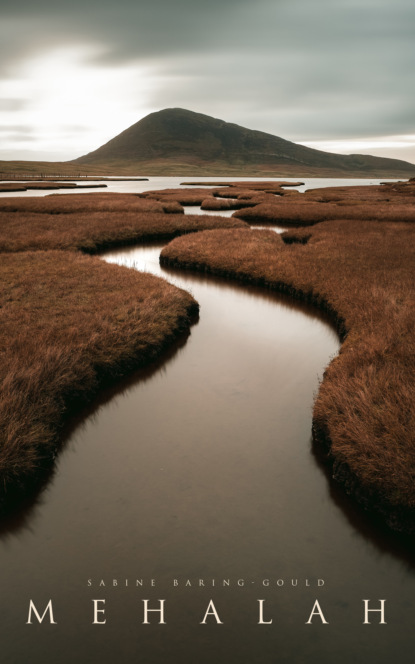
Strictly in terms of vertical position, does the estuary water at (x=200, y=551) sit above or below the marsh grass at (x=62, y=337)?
below

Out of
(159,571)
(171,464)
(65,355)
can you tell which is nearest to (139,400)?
(65,355)

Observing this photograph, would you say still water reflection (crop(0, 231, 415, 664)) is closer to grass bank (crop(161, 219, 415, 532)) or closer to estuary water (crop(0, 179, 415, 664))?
estuary water (crop(0, 179, 415, 664))

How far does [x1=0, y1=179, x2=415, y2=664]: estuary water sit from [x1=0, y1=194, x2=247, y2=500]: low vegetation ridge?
66 cm

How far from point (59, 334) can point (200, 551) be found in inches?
301

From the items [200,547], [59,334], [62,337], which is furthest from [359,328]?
[200,547]

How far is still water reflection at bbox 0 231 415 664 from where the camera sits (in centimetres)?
451

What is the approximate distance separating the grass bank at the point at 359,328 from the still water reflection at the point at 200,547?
0.62m

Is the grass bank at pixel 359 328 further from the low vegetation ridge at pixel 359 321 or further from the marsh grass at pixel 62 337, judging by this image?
the marsh grass at pixel 62 337

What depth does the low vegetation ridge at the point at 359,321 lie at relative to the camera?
6254mm

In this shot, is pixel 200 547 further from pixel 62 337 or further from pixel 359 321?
pixel 359 321

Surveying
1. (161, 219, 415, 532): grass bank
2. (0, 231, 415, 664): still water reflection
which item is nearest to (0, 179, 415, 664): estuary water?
(0, 231, 415, 664): still water reflection

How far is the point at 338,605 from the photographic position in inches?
193

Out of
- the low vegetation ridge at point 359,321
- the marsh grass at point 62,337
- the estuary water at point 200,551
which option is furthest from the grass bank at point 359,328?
the marsh grass at point 62,337

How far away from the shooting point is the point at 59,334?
11359 millimetres
